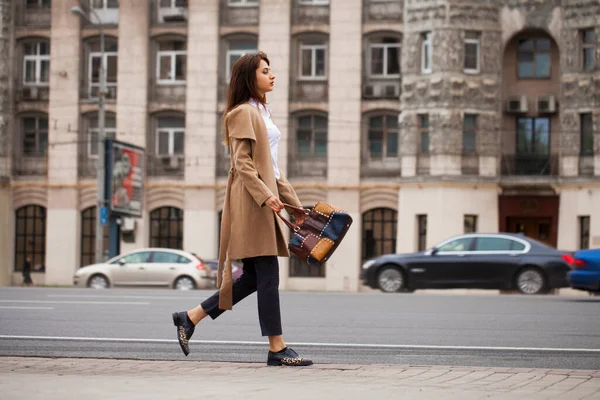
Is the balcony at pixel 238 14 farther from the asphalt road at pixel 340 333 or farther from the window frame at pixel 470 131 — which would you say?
the asphalt road at pixel 340 333

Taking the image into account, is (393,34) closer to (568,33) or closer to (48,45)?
(568,33)

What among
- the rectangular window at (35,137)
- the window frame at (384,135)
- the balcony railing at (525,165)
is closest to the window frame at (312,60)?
the window frame at (384,135)

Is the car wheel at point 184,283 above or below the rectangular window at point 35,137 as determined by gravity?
below

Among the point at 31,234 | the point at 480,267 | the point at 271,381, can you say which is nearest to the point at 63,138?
the point at 31,234

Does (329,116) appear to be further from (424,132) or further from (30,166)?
(30,166)

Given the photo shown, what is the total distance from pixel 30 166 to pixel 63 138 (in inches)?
78.9

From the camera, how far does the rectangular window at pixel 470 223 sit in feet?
157

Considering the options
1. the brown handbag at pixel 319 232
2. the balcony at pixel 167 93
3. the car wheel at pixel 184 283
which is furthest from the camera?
the balcony at pixel 167 93

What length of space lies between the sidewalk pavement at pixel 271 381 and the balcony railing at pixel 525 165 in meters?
40.6

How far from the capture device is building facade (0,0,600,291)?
47.5 metres

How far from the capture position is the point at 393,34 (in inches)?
1981

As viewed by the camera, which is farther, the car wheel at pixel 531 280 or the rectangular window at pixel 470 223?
the rectangular window at pixel 470 223

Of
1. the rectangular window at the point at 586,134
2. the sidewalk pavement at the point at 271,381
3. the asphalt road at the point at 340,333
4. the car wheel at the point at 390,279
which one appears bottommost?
the car wheel at the point at 390,279

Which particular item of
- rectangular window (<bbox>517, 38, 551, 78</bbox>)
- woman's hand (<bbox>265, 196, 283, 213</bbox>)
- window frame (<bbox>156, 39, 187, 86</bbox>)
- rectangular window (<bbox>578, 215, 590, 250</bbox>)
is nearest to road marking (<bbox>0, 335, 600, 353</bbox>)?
woman's hand (<bbox>265, 196, 283, 213</bbox>)
